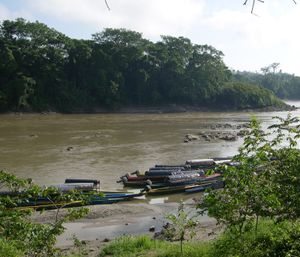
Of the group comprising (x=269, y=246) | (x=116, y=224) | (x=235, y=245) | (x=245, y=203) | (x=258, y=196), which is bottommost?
(x=116, y=224)

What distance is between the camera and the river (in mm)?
22875

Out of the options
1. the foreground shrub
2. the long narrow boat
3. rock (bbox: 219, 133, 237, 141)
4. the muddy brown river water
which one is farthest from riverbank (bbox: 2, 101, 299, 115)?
the foreground shrub

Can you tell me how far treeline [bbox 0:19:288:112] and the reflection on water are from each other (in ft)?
57.5

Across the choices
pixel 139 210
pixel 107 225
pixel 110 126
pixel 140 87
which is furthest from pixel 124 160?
pixel 140 87

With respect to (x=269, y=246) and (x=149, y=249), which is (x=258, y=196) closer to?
(x=269, y=246)

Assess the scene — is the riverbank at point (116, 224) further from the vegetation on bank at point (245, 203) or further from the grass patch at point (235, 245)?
the vegetation on bank at point (245, 203)

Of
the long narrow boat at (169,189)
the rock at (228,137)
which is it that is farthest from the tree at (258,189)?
the rock at (228,137)

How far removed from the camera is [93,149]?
30.2 m

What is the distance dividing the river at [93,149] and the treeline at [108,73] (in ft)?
56.4

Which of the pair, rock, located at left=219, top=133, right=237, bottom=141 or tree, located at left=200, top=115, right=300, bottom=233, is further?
rock, located at left=219, top=133, right=237, bottom=141

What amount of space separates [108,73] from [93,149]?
137ft

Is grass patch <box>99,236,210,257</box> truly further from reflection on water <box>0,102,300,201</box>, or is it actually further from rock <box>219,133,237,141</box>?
rock <box>219,133,237,141</box>

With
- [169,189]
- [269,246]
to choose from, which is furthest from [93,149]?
[269,246]

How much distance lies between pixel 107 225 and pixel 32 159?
13319mm
